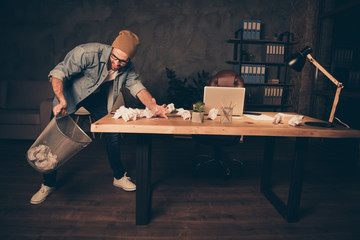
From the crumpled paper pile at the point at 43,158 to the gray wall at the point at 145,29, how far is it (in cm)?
321

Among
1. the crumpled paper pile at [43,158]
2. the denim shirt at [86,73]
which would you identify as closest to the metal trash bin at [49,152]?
the crumpled paper pile at [43,158]

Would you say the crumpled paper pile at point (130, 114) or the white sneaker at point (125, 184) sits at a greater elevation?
the crumpled paper pile at point (130, 114)

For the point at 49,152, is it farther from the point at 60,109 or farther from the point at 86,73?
the point at 86,73

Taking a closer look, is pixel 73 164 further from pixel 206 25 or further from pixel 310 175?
pixel 206 25

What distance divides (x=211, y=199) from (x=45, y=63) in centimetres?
408

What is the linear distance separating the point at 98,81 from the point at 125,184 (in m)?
0.93

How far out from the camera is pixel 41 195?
6.17 feet

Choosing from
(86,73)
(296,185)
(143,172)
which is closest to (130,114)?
(143,172)

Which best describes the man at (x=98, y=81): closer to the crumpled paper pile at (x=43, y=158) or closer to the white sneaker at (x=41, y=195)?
the white sneaker at (x=41, y=195)

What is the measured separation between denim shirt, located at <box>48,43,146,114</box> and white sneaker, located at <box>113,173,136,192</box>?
2.44 ft

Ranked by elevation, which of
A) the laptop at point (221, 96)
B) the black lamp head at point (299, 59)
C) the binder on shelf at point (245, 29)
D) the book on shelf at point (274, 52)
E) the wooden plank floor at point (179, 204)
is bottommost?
the wooden plank floor at point (179, 204)

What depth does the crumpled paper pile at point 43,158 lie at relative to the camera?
147 cm

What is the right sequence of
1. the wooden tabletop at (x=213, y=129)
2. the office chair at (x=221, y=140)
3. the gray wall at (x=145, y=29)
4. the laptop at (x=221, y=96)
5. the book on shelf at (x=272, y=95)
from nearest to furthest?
the wooden tabletop at (x=213, y=129), the laptop at (x=221, y=96), the office chair at (x=221, y=140), the book on shelf at (x=272, y=95), the gray wall at (x=145, y=29)

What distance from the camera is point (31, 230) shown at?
150 cm
